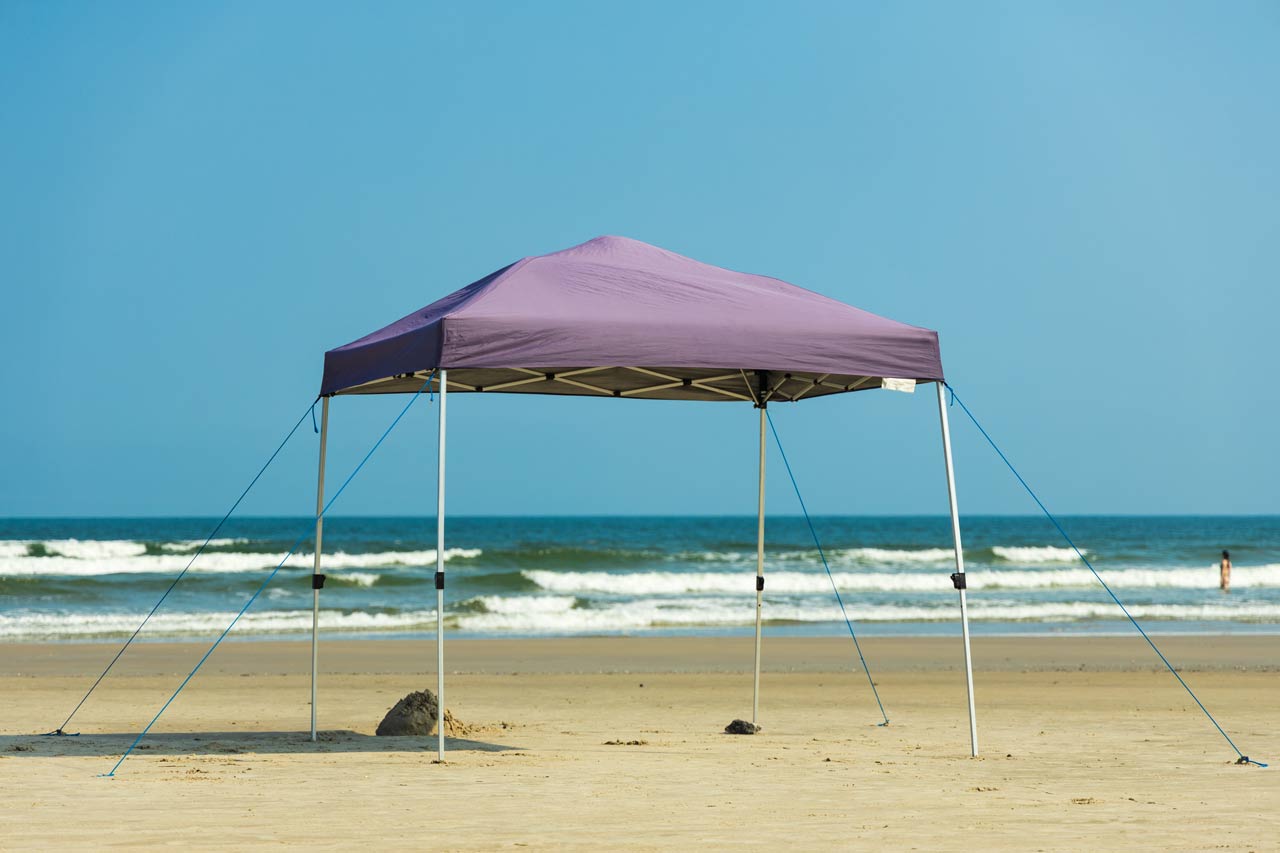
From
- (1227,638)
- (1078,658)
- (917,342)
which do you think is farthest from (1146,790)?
(1227,638)

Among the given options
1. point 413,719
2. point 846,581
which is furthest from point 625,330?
point 846,581

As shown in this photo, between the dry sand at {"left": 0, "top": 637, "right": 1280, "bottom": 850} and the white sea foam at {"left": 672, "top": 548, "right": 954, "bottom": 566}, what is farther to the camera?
the white sea foam at {"left": 672, "top": 548, "right": 954, "bottom": 566}

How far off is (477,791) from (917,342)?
133 inches

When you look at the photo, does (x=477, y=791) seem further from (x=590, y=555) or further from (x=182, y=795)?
(x=590, y=555)

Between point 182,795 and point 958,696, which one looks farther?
point 958,696

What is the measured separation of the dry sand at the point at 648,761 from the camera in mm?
5242

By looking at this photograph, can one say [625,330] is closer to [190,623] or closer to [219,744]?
[219,744]

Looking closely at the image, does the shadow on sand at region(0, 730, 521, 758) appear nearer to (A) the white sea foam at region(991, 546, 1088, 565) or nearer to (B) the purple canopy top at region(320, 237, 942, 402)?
(B) the purple canopy top at region(320, 237, 942, 402)

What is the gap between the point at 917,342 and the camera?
7.23 m

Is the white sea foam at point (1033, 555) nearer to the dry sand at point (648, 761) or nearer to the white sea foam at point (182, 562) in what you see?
the white sea foam at point (182, 562)

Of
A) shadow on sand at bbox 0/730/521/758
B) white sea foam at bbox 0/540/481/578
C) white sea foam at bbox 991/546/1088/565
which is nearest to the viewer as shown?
shadow on sand at bbox 0/730/521/758

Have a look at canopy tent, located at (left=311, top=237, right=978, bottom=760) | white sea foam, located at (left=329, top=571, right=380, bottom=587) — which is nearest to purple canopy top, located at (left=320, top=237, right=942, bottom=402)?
canopy tent, located at (left=311, top=237, right=978, bottom=760)

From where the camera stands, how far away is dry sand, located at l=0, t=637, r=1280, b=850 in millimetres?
5242

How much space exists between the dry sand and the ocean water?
18.0 feet
